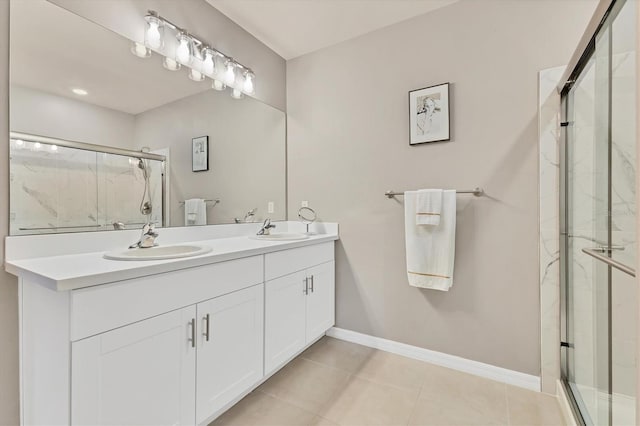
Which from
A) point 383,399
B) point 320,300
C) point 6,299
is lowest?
point 383,399

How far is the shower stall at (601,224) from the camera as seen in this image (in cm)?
100

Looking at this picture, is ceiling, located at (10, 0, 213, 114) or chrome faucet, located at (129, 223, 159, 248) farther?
chrome faucet, located at (129, 223, 159, 248)

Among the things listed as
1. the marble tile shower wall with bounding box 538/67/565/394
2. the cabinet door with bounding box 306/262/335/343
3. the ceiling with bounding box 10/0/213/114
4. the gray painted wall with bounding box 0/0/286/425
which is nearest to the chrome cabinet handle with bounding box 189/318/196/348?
the gray painted wall with bounding box 0/0/286/425

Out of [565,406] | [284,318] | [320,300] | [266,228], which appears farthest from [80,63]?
[565,406]

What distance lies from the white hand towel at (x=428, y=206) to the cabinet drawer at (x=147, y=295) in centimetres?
114

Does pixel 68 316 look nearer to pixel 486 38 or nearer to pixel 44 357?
pixel 44 357

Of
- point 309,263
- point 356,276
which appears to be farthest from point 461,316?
point 309,263

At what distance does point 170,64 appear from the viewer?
1.78 meters

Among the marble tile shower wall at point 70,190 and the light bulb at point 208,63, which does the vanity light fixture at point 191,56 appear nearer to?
the light bulb at point 208,63

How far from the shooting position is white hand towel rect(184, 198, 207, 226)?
1.89 meters

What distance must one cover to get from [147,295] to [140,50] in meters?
1.34

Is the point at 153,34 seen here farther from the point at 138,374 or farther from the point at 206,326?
the point at 138,374

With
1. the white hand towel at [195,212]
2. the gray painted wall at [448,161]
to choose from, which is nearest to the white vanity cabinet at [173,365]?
the white hand towel at [195,212]

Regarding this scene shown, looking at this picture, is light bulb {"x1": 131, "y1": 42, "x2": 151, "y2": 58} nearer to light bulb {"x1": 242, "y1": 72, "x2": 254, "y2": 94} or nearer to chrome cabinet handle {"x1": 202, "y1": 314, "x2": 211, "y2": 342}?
light bulb {"x1": 242, "y1": 72, "x2": 254, "y2": 94}
